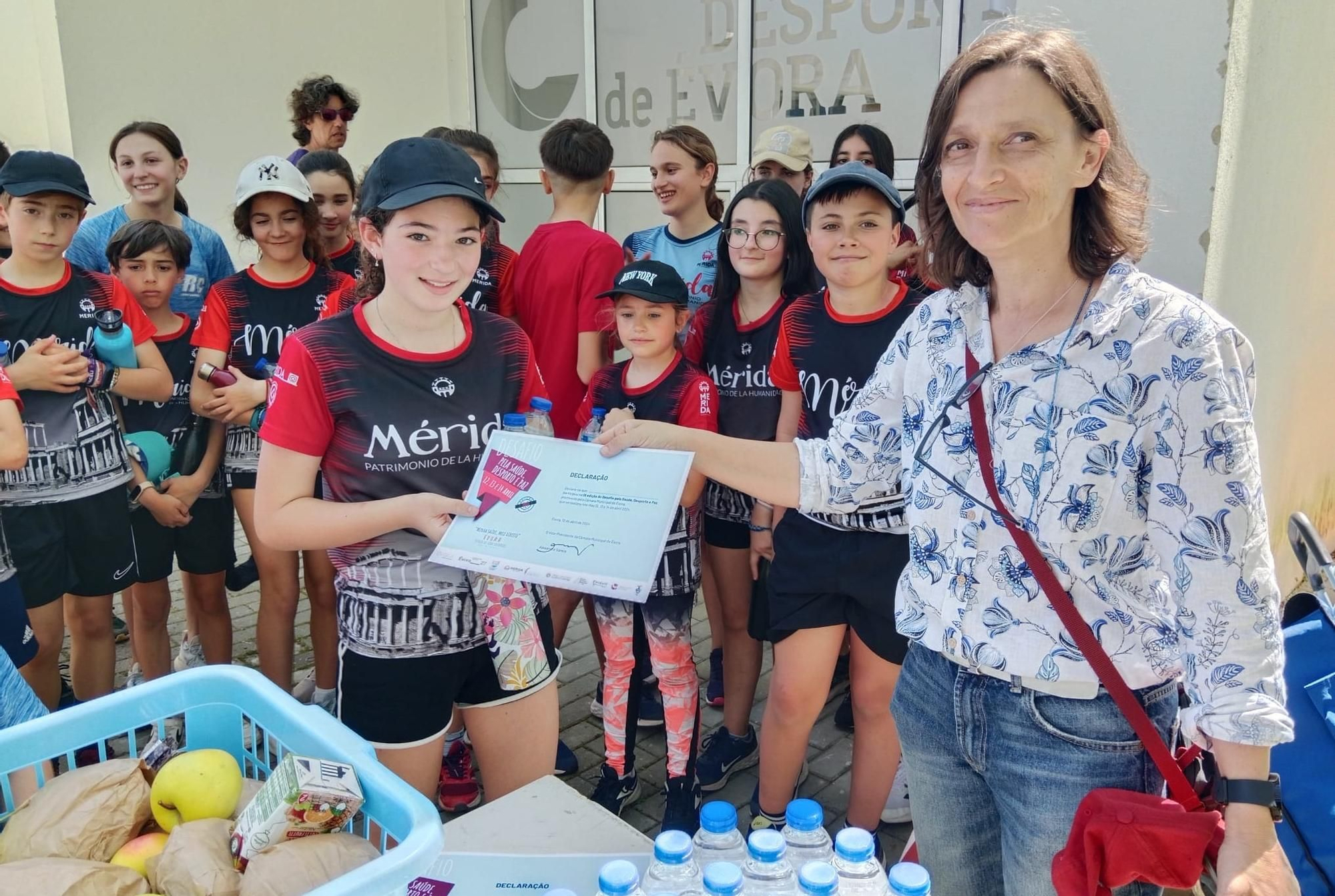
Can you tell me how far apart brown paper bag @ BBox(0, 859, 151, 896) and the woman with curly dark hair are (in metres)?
4.70

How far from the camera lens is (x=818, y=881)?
4.26 ft

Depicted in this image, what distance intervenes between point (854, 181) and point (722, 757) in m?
2.07

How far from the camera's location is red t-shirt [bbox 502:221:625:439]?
366cm

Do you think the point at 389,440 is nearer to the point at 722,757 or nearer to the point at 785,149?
the point at 722,757

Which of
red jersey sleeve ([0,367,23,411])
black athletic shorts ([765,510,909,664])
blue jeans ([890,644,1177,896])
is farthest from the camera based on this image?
black athletic shorts ([765,510,909,664])

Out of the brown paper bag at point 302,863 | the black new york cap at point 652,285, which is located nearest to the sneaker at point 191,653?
the black new york cap at point 652,285

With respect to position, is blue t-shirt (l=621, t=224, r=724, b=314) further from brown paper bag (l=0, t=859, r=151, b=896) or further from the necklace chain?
brown paper bag (l=0, t=859, r=151, b=896)

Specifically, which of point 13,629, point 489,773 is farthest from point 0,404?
point 489,773

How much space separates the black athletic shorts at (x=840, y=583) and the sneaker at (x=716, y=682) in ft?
4.19

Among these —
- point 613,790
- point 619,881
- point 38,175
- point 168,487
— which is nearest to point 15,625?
point 168,487

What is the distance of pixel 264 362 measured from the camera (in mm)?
3639

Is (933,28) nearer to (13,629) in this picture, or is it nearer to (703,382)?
(703,382)

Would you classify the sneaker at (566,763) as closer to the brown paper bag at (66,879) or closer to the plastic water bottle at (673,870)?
the plastic water bottle at (673,870)

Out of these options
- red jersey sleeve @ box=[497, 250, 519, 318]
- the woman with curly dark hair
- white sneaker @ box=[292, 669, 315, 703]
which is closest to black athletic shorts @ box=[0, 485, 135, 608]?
white sneaker @ box=[292, 669, 315, 703]
